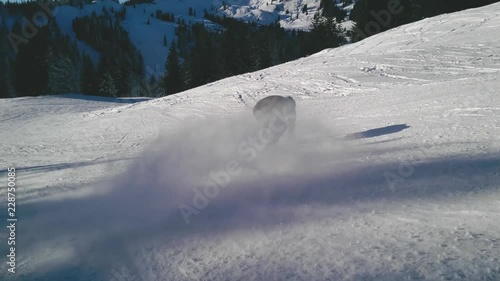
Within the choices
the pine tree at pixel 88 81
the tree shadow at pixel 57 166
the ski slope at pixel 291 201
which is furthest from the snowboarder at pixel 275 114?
the pine tree at pixel 88 81

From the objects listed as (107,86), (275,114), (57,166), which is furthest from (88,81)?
(275,114)

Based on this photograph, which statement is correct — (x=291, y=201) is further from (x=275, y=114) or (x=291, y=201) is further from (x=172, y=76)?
(x=172, y=76)

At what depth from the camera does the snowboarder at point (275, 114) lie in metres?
6.95

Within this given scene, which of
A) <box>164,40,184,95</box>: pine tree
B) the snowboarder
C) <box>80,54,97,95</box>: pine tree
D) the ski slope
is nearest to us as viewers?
the ski slope

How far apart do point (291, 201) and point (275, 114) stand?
3228 mm

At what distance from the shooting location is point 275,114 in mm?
7008

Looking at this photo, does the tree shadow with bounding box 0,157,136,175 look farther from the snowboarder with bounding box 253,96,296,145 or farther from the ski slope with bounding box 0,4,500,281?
the snowboarder with bounding box 253,96,296,145

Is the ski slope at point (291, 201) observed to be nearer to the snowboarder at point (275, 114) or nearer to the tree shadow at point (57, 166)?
the tree shadow at point (57, 166)

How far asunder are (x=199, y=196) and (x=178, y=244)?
4.52 ft

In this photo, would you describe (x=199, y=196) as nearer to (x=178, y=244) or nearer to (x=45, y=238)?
(x=178, y=244)

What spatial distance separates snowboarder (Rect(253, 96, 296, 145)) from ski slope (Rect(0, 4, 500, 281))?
0.46 metres

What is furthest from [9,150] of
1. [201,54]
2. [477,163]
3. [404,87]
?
[201,54]

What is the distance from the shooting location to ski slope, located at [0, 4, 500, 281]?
278 cm

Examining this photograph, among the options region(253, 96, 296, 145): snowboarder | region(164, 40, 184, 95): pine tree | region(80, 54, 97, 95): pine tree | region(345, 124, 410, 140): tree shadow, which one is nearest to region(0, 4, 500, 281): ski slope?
region(345, 124, 410, 140): tree shadow
